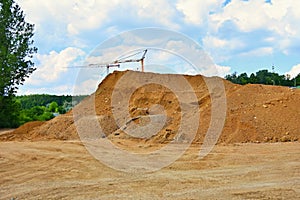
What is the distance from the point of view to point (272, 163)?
30.8ft

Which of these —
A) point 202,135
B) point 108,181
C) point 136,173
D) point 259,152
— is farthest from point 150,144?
point 108,181

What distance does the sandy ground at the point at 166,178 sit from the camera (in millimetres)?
6565

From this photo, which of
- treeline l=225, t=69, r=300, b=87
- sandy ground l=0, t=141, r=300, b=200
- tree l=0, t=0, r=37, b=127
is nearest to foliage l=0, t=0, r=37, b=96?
tree l=0, t=0, r=37, b=127

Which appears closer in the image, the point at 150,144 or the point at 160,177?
the point at 160,177

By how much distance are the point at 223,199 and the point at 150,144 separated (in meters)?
8.07

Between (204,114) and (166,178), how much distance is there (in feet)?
28.3

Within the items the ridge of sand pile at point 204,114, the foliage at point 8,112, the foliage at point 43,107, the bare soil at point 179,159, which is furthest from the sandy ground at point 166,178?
the foliage at point 8,112

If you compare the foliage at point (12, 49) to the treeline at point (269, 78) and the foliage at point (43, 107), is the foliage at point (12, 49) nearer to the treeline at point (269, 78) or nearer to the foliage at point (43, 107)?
the foliage at point (43, 107)

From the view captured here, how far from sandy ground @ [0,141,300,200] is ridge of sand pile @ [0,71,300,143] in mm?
2825

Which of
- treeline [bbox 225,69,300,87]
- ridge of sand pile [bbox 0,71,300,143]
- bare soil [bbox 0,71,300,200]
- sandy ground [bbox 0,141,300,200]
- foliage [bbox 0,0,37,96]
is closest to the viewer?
sandy ground [bbox 0,141,300,200]

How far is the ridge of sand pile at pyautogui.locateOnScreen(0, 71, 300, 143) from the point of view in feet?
47.3

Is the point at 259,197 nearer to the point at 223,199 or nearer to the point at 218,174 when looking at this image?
the point at 223,199

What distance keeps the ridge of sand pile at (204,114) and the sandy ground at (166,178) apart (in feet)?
9.27

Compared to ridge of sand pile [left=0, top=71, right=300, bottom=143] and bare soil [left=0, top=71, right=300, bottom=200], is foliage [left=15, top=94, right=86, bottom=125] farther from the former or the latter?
bare soil [left=0, top=71, right=300, bottom=200]
